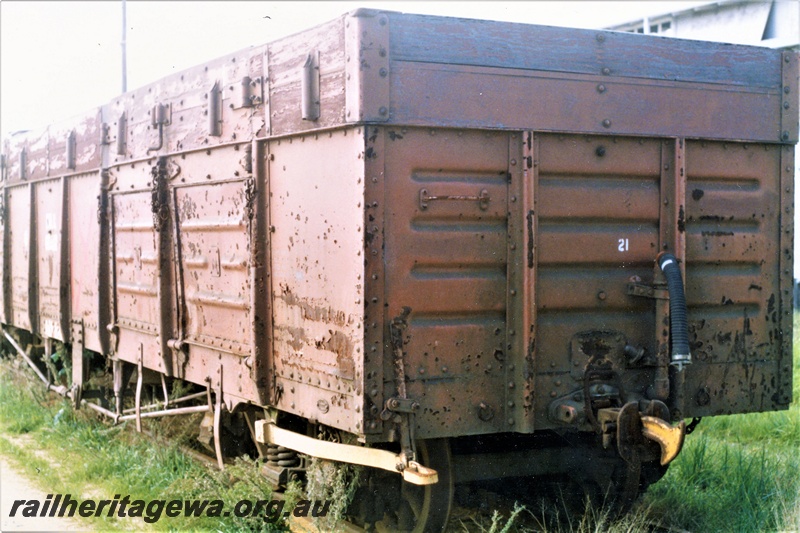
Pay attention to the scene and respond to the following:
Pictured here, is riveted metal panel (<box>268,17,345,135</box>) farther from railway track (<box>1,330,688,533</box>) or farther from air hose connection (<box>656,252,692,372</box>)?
railway track (<box>1,330,688,533</box>)

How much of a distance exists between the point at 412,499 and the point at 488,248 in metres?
1.59

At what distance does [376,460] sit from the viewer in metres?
4.87

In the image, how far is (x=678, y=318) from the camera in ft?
16.6

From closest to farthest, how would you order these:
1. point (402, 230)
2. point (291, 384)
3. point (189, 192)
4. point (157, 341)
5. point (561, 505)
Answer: point (402, 230) → point (291, 384) → point (561, 505) → point (189, 192) → point (157, 341)

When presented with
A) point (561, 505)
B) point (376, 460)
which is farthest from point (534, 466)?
point (376, 460)

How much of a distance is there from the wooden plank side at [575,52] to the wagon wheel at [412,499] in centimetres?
214

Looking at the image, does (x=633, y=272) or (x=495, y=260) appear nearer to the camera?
(x=495, y=260)

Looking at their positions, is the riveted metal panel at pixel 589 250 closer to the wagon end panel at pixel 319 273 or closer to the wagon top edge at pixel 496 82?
the wagon top edge at pixel 496 82

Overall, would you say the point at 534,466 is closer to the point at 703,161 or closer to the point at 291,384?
the point at 291,384

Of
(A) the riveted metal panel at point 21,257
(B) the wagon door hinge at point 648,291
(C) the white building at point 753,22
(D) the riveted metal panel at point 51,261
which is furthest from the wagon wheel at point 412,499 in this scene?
(C) the white building at point 753,22

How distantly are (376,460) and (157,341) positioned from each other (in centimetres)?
285

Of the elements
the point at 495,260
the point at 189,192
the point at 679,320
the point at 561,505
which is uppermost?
the point at 189,192

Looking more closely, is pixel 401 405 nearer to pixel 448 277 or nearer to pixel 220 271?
pixel 448 277

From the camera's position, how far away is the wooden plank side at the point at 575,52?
15.7 feet
